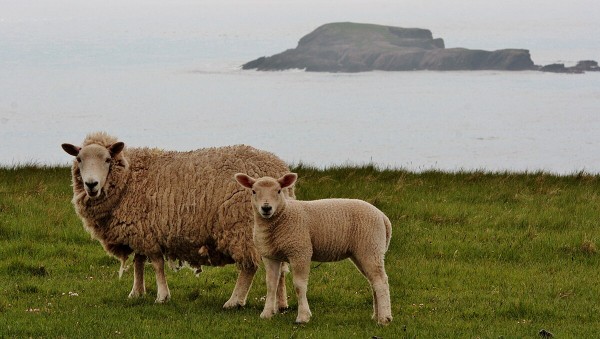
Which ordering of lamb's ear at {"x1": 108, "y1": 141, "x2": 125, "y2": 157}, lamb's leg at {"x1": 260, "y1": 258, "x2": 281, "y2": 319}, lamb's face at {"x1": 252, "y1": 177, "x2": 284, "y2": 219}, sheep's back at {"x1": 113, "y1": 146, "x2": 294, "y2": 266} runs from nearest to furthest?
lamb's face at {"x1": 252, "y1": 177, "x2": 284, "y2": 219} < lamb's leg at {"x1": 260, "y1": 258, "x2": 281, "y2": 319} < sheep's back at {"x1": 113, "y1": 146, "x2": 294, "y2": 266} < lamb's ear at {"x1": 108, "y1": 141, "x2": 125, "y2": 157}

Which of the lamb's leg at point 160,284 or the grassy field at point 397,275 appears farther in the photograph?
the lamb's leg at point 160,284

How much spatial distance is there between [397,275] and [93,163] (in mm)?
4359

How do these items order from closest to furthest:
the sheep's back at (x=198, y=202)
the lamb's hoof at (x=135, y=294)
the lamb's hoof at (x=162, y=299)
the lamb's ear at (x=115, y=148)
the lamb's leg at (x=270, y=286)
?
1. the lamb's leg at (x=270, y=286)
2. the sheep's back at (x=198, y=202)
3. the lamb's hoof at (x=162, y=299)
4. the lamb's ear at (x=115, y=148)
5. the lamb's hoof at (x=135, y=294)

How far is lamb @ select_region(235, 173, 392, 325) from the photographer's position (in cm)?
936

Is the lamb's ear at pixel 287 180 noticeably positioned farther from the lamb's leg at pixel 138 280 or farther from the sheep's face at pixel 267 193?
the lamb's leg at pixel 138 280

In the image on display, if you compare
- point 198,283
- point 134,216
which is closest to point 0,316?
point 134,216

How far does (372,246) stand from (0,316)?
4.07 meters

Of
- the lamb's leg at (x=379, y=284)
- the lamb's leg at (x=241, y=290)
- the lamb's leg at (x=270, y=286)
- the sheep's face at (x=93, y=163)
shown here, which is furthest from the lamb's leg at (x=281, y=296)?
the sheep's face at (x=93, y=163)

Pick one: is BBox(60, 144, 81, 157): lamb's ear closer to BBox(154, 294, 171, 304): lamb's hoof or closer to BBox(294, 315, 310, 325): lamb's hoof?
BBox(154, 294, 171, 304): lamb's hoof

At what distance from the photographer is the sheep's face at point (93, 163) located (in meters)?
10.5

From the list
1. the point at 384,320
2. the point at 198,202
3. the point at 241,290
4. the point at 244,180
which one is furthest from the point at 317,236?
the point at 198,202

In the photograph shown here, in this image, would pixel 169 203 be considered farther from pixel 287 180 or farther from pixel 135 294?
pixel 287 180

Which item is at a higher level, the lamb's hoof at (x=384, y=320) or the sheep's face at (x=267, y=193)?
the sheep's face at (x=267, y=193)

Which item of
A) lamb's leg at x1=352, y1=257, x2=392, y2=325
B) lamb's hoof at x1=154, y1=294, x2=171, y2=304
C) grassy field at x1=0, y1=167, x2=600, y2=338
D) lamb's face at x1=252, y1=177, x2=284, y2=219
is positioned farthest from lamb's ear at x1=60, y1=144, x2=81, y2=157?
lamb's leg at x1=352, y1=257, x2=392, y2=325
